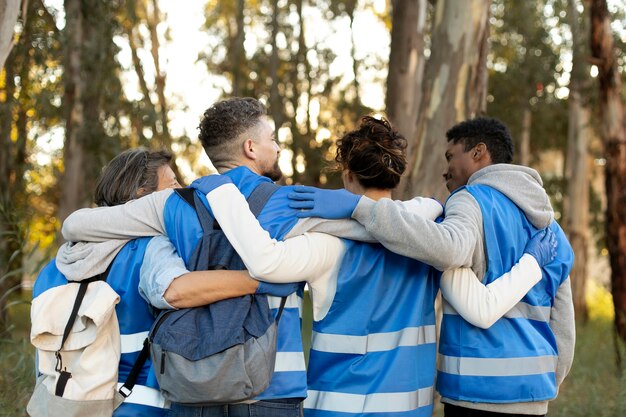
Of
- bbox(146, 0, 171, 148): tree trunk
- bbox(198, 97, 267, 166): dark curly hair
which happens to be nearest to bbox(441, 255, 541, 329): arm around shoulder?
bbox(198, 97, 267, 166): dark curly hair

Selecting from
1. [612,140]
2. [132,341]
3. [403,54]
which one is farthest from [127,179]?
[403,54]

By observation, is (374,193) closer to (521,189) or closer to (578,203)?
(521,189)

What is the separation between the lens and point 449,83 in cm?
697

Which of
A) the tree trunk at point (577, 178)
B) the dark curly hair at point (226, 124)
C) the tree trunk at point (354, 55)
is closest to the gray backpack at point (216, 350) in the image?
the dark curly hair at point (226, 124)

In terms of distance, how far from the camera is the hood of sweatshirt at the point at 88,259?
9.98ft

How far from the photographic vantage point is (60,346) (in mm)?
2986

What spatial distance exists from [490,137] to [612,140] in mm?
6931

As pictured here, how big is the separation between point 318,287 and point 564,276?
1.13 meters

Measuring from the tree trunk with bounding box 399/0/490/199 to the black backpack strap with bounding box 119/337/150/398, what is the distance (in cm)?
404

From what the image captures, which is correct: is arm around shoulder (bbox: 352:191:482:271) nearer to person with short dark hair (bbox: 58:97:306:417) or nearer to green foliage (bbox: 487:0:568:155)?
person with short dark hair (bbox: 58:97:306:417)

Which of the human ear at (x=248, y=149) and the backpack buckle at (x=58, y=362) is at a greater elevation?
the human ear at (x=248, y=149)

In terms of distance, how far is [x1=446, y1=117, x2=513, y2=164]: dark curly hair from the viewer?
3615 mm

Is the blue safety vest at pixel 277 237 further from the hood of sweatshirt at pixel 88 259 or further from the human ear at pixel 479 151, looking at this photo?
the human ear at pixel 479 151

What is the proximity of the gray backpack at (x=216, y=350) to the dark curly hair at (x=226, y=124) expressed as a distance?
614 millimetres
